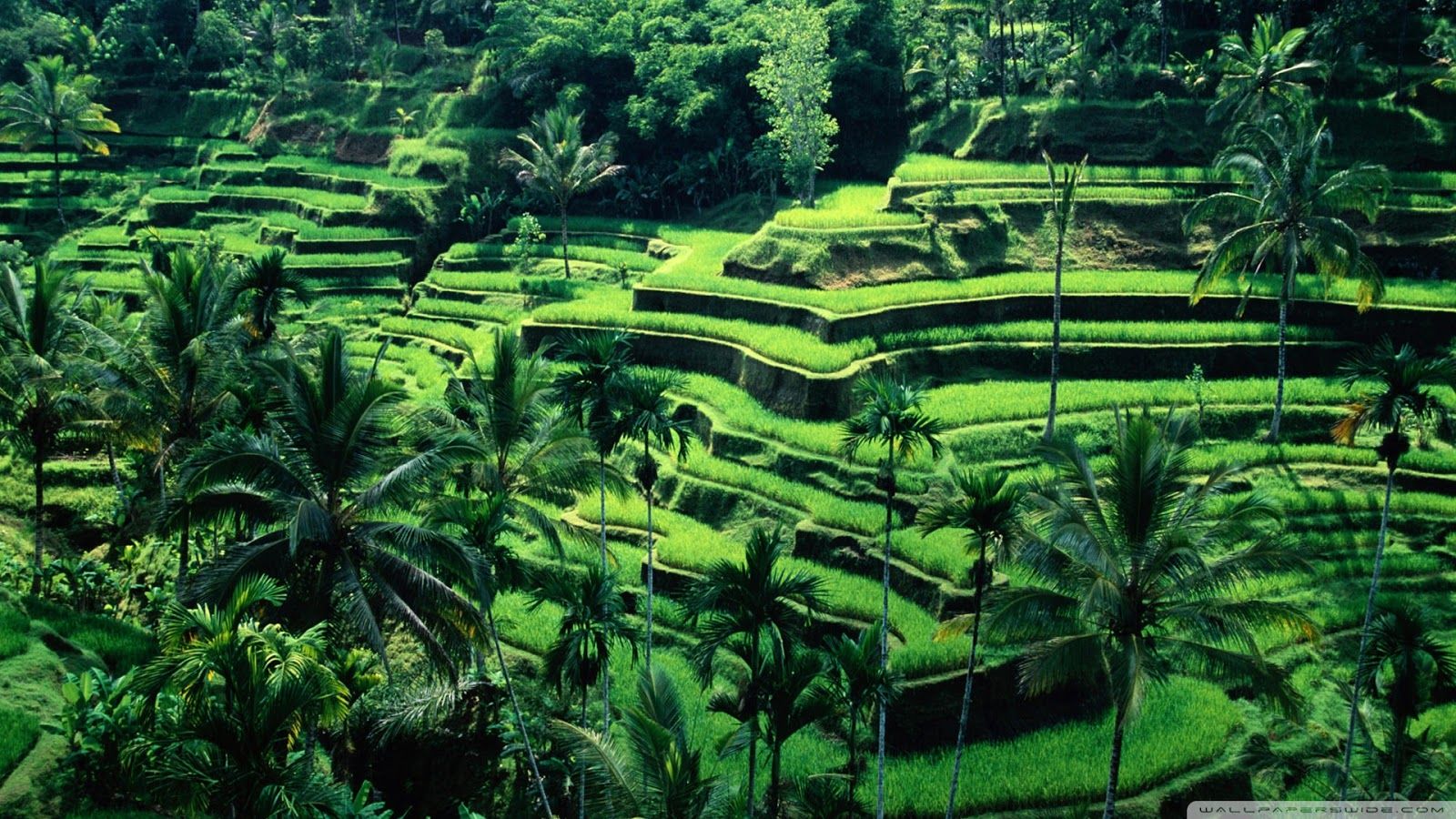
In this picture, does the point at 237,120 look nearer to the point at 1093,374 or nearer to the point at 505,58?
the point at 505,58

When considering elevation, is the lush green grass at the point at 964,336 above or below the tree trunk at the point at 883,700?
above

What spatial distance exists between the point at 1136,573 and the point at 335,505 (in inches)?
380

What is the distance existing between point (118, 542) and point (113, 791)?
10.6 m

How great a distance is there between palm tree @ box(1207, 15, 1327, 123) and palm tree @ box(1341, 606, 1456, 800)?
17680 mm

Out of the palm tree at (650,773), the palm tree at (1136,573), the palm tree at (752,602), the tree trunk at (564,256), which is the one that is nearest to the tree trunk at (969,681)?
the palm tree at (1136,573)

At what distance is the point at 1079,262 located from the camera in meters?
33.5

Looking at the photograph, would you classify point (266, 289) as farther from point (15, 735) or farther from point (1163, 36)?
point (1163, 36)

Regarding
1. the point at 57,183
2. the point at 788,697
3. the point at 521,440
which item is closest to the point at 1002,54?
the point at 521,440

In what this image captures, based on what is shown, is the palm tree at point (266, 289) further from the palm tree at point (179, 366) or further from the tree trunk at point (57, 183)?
the tree trunk at point (57, 183)

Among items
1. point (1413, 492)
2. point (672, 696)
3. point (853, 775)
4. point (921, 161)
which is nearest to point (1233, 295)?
point (1413, 492)

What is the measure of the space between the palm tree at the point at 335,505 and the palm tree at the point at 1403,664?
11.5 meters

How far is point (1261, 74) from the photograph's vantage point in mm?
33000

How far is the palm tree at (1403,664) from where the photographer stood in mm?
17406

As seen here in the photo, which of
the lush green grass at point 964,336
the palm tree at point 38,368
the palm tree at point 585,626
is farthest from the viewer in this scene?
the lush green grass at point 964,336
